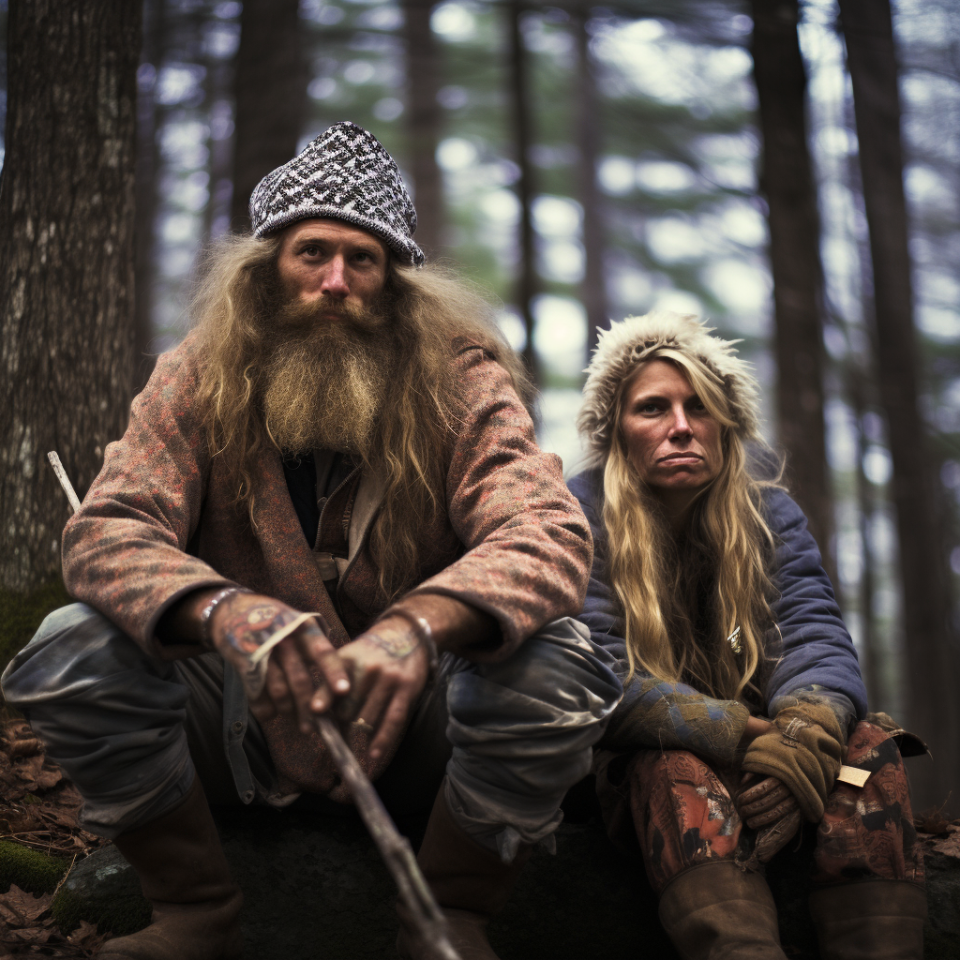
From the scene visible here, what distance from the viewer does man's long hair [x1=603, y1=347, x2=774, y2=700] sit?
3.06m

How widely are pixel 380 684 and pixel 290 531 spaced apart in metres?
0.88

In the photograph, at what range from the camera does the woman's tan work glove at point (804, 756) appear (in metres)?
2.51

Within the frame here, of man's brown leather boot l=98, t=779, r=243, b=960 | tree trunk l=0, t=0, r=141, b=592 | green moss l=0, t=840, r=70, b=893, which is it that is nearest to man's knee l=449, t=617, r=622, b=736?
man's brown leather boot l=98, t=779, r=243, b=960

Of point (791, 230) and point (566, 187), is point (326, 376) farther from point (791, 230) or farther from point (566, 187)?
point (566, 187)

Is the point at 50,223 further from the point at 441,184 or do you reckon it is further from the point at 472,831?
the point at 441,184

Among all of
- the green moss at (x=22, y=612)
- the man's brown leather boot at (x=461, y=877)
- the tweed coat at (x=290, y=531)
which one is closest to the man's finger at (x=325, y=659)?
the tweed coat at (x=290, y=531)

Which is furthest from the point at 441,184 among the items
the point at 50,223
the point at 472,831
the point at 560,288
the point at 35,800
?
the point at 472,831

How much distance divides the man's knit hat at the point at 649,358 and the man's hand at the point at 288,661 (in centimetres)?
191

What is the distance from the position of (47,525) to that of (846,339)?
692 cm

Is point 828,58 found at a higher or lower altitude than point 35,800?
higher

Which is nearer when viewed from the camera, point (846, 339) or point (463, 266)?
Answer: point (463, 266)

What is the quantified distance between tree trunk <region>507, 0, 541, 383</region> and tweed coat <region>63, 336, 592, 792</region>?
18.3 feet

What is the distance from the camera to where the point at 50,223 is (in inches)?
156

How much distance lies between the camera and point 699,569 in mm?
3338
